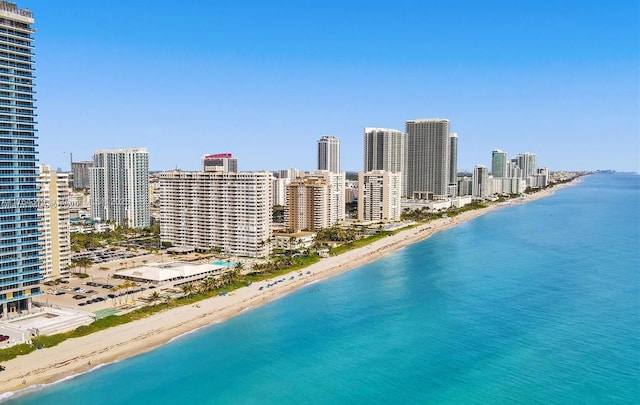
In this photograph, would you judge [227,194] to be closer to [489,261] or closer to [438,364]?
[489,261]

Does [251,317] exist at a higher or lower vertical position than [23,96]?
lower

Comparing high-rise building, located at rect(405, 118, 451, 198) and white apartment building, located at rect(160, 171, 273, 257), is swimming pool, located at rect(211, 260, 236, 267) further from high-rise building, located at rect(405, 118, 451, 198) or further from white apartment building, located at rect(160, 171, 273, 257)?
high-rise building, located at rect(405, 118, 451, 198)

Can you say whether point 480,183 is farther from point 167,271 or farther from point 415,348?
point 415,348

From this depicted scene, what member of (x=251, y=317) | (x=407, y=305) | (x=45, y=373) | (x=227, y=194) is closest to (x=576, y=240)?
(x=407, y=305)

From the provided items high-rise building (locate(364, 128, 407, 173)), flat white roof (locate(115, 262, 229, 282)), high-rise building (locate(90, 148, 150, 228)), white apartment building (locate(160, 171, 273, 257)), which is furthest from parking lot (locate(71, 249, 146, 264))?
high-rise building (locate(364, 128, 407, 173))

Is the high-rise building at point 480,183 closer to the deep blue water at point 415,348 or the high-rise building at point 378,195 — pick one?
the high-rise building at point 378,195

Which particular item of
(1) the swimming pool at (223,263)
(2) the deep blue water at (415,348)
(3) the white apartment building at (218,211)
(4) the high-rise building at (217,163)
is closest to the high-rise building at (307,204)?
(4) the high-rise building at (217,163)
